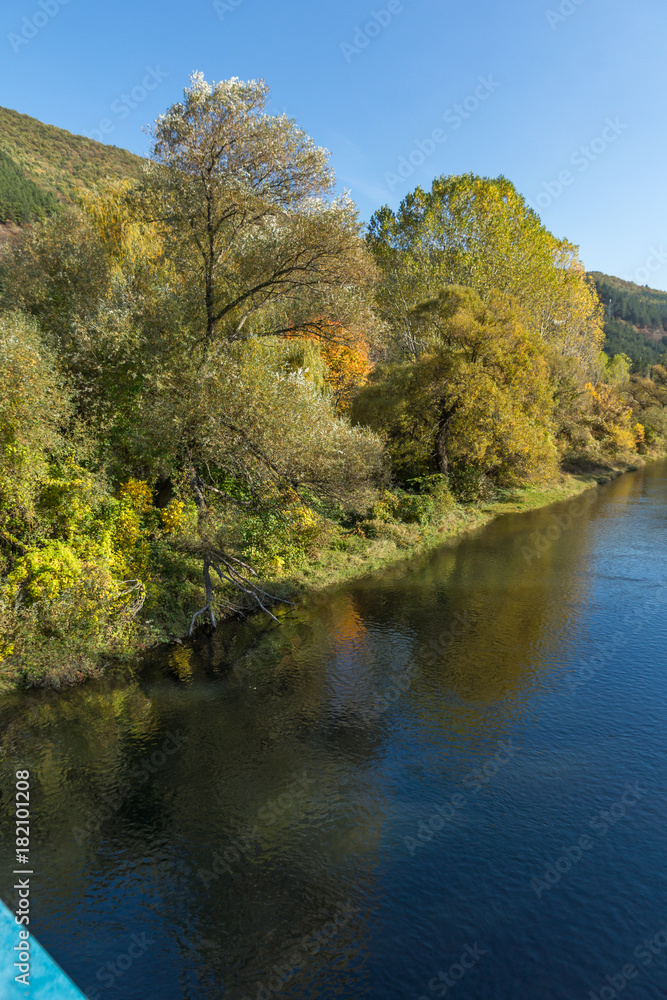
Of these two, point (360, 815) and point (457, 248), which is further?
point (457, 248)

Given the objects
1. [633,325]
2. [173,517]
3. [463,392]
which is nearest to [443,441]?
[463,392]

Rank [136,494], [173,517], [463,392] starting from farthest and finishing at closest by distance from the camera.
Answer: [463,392]
[173,517]
[136,494]

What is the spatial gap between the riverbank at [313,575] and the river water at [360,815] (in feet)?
2.26

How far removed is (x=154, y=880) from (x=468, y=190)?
42.9m

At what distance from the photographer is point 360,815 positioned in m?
10.6

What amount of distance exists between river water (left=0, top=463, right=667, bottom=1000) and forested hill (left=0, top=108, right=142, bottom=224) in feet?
196

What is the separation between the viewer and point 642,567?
25047 millimetres

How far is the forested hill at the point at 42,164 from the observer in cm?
6479

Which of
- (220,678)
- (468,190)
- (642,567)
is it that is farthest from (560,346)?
(220,678)

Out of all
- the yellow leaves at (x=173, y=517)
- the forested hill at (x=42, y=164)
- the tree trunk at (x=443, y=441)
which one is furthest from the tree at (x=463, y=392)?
the forested hill at (x=42, y=164)

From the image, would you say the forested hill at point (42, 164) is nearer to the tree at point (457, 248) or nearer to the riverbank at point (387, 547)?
the tree at point (457, 248)

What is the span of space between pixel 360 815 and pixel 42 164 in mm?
96194

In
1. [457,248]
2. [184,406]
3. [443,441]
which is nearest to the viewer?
[184,406]

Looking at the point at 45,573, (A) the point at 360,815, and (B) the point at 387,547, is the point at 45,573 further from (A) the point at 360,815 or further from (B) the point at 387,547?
(B) the point at 387,547
